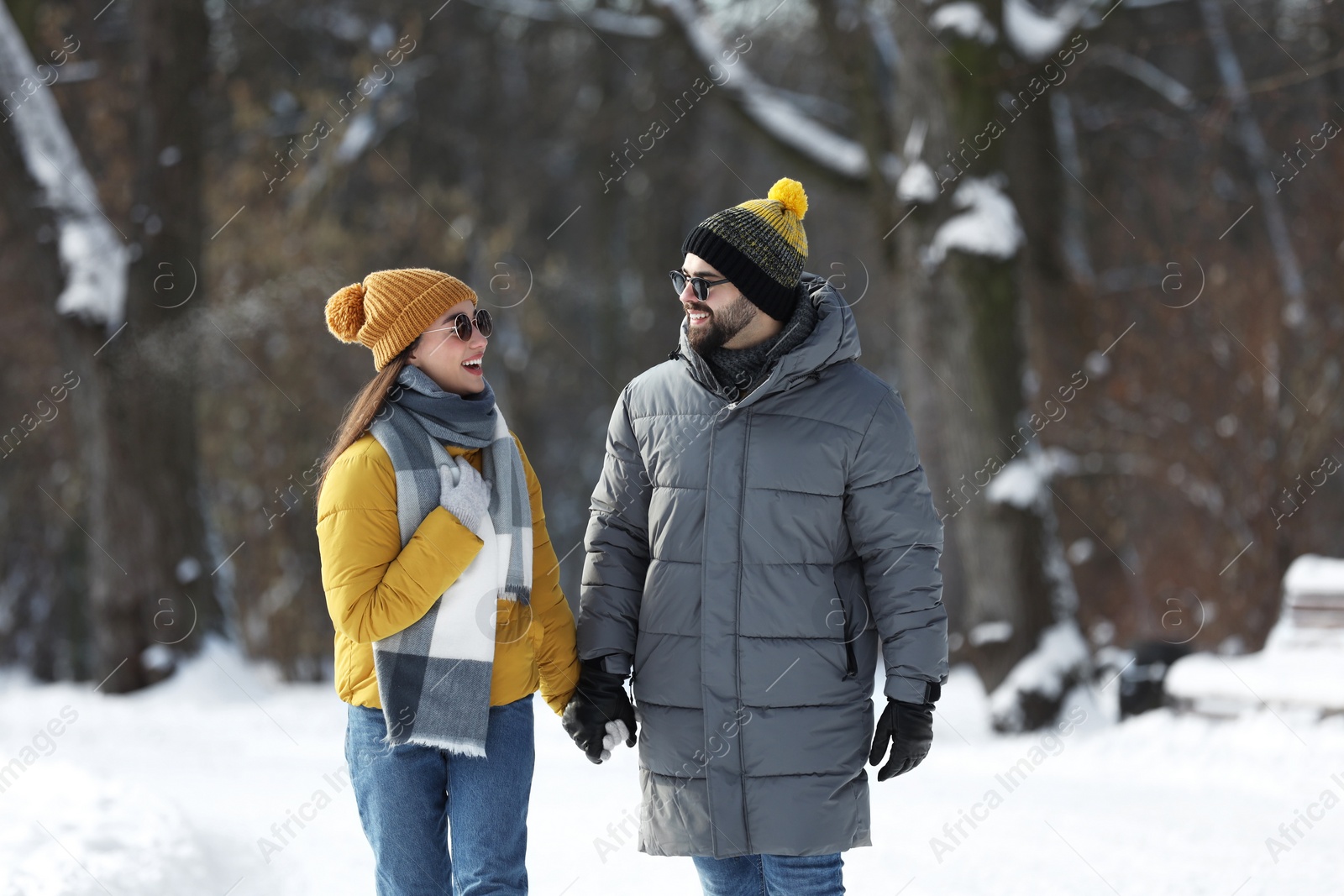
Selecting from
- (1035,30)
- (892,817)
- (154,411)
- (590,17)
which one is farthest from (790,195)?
(590,17)

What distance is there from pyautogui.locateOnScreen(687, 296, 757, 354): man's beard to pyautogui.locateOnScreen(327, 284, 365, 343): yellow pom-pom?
2.27ft

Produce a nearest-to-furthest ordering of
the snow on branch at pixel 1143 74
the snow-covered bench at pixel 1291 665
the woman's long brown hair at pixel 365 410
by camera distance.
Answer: the woman's long brown hair at pixel 365 410
the snow-covered bench at pixel 1291 665
the snow on branch at pixel 1143 74

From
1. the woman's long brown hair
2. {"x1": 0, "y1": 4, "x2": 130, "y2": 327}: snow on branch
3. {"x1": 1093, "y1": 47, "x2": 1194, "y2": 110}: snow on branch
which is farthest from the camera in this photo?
{"x1": 1093, "y1": 47, "x2": 1194, "y2": 110}: snow on branch

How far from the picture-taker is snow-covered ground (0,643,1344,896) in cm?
352

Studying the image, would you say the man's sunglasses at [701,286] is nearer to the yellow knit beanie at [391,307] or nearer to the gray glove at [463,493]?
the yellow knit beanie at [391,307]

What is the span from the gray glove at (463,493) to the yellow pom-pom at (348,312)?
0.36 m

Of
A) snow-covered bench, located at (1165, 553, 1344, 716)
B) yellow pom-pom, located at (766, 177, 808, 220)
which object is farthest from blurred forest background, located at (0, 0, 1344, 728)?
yellow pom-pom, located at (766, 177, 808, 220)

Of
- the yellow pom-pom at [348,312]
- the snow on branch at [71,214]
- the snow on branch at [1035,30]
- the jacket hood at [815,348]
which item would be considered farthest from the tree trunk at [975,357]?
the snow on branch at [71,214]

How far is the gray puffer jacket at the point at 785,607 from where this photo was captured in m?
2.42

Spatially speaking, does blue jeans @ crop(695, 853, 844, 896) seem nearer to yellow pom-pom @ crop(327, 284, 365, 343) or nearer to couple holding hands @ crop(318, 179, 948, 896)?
couple holding hands @ crop(318, 179, 948, 896)

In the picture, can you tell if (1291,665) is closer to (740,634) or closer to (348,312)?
(740,634)

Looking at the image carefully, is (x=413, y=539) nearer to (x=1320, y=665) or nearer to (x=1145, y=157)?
(x=1320, y=665)

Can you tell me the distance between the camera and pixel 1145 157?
11.1 metres

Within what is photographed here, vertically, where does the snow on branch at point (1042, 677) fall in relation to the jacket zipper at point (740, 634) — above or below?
below
